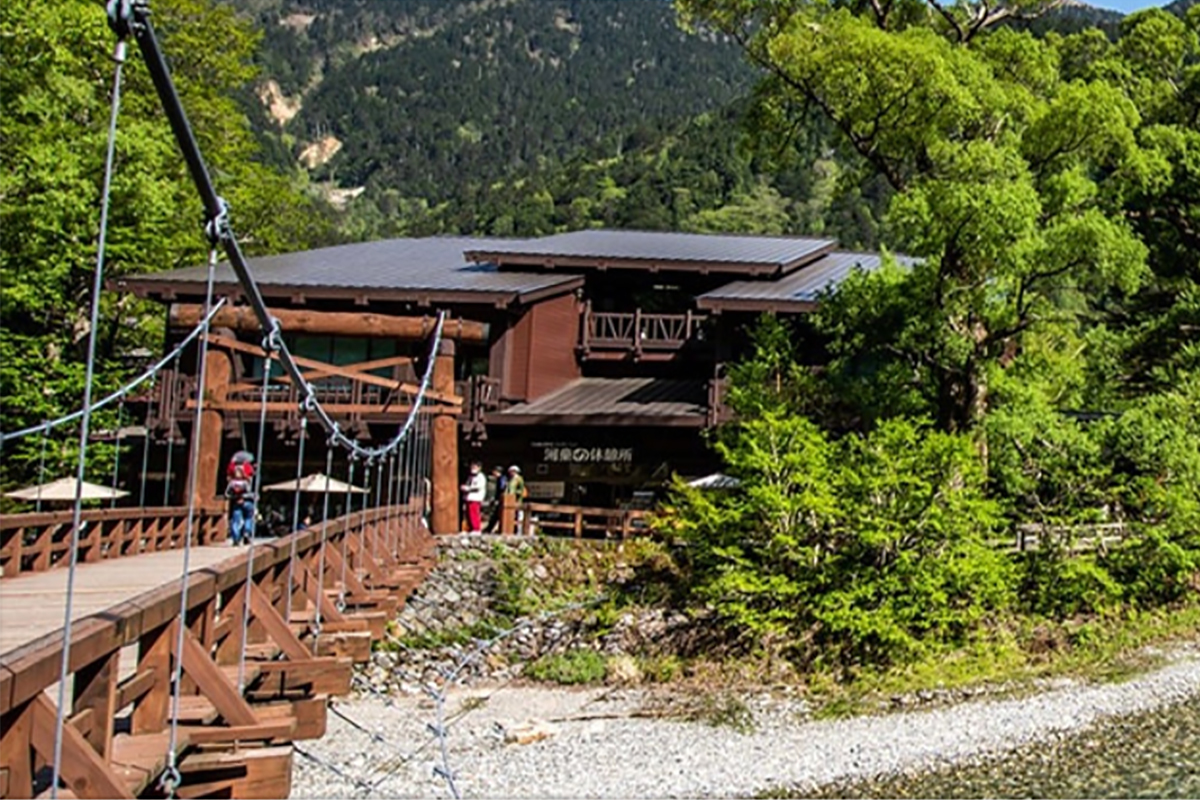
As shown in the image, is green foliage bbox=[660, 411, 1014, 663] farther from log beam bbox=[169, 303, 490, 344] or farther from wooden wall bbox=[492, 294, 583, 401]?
wooden wall bbox=[492, 294, 583, 401]

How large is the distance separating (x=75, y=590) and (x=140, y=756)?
342 cm

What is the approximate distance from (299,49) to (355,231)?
96.7 meters

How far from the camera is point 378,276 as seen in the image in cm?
2084

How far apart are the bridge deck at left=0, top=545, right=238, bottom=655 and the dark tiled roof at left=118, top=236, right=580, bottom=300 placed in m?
9.80

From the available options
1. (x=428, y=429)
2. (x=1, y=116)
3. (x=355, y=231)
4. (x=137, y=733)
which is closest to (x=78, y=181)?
(x=1, y=116)

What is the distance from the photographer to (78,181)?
59.3ft

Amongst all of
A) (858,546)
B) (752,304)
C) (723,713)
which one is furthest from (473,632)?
(752,304)

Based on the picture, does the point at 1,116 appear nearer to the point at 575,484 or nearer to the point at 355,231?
the point at 575,484

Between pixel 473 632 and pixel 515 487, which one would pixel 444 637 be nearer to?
pixel 473 632

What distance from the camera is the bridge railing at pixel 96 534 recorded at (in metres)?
8.62

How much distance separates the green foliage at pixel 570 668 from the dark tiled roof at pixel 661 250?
9.44m

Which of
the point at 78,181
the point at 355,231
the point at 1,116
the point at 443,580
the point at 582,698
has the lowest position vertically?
the point at 582,698

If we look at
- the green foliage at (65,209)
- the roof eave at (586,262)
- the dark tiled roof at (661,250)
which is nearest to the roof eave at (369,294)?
the green foliage at (65,209)

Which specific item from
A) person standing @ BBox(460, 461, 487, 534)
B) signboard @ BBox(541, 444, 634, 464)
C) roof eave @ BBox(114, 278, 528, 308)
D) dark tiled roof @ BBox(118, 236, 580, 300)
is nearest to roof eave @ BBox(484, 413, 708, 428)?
signboard @ BBox(541, 444, 634, 464)
